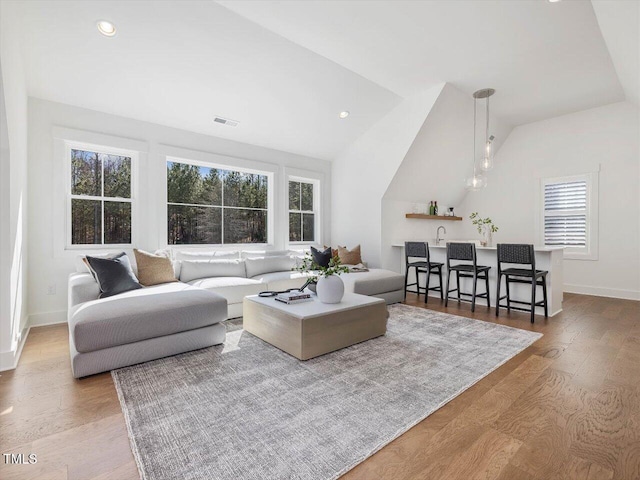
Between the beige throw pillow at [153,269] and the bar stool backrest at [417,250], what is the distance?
3455 millimetres

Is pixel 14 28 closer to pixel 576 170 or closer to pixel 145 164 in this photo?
pixel 145 164

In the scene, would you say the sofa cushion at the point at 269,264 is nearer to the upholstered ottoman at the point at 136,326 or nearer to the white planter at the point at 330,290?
the upholstered ottoman at the point at 136,326

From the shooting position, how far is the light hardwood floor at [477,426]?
1.42 metres

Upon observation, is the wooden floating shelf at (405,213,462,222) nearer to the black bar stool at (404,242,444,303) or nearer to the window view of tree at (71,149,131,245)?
the black bar stool at (404,242,444,303)

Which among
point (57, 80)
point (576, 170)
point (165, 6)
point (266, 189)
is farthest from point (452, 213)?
point (57, 80)

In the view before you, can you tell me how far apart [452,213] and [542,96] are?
2576 millimetres

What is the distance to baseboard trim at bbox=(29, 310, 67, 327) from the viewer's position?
3.47 m

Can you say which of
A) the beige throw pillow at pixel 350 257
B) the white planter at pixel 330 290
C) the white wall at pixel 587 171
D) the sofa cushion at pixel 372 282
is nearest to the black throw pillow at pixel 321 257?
the beige throw pillow at pixel 350 257

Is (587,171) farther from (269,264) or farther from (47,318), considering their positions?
(47,318)

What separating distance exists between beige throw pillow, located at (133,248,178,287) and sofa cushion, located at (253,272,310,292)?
112 cm

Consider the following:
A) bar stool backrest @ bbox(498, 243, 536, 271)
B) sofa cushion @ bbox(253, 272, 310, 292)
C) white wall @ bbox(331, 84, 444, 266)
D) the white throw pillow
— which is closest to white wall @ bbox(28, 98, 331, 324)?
the white throw pillow

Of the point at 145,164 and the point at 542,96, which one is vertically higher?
the point at 542,96

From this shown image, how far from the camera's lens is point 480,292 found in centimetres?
476

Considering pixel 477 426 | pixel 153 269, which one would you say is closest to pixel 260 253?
pixel 153 269
